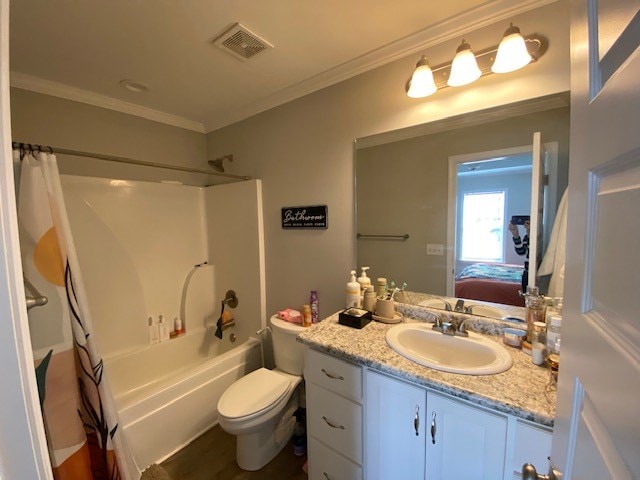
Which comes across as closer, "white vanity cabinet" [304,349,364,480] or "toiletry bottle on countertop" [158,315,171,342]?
"white vanity cabinet" [304,349,364,480]

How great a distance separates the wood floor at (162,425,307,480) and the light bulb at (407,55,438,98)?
2.21 metres

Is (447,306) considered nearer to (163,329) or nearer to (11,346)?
(11,346)

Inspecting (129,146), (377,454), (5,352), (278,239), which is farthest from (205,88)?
(377,454)

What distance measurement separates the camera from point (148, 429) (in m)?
1.57

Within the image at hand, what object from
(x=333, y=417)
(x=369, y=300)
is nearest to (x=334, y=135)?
(x=369, y=300)

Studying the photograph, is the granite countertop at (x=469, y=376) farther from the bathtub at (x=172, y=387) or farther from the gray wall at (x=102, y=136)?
the gray wall at (x=102, y=136)

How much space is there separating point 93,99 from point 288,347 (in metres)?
2.32

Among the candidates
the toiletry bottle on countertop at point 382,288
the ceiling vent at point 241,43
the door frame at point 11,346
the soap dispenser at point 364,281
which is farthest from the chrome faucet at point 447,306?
the ceiling vent at point 241,43

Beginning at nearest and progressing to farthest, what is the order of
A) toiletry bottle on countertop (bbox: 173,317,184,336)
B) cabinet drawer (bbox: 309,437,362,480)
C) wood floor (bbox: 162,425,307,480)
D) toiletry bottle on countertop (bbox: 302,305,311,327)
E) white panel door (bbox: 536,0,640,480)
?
white panel door (bbox: 536,0,640,480)
cabinet drawer (bbox: 309,437,362,480)
wood floor (bbox: 162,425,307,480)
toiletry bottle on countertop (bbox: 302,305,311,327)
toiletry bottle on countertop (bbox: 173,317,184,336)

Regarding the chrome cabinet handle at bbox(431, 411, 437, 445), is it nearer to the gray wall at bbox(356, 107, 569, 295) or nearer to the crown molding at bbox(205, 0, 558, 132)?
the gray wall at bbox(356, 107, 569, 295)

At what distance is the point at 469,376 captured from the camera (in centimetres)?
94

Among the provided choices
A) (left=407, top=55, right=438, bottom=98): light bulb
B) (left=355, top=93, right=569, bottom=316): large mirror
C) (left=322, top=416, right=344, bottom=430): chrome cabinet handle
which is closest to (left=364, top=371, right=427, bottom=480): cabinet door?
(left=322, top=416, right=344, bottom=430): chrome cabinet handle

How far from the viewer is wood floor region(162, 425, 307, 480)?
1.53 m

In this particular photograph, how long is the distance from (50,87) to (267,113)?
144 cm
